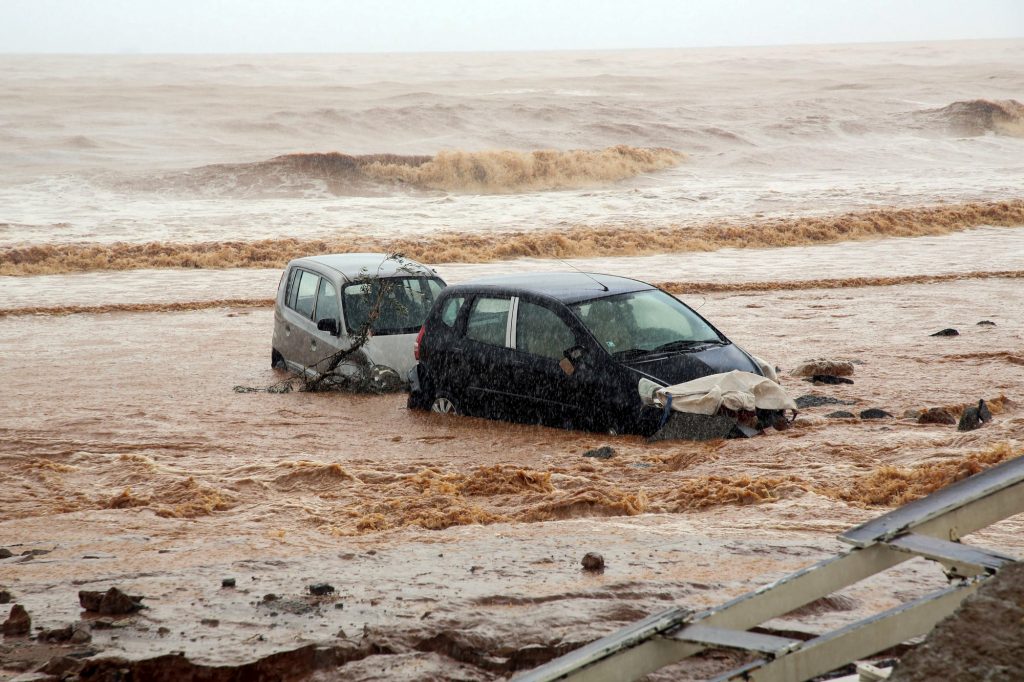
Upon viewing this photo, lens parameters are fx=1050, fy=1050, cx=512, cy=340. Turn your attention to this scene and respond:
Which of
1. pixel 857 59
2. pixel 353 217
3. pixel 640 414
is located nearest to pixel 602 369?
pixel 640 414

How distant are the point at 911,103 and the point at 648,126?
1087 inches

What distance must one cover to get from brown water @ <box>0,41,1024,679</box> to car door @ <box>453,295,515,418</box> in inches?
8.9

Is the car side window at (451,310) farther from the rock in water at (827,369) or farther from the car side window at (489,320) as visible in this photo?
the rock in water at (827,369)

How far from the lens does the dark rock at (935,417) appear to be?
30.3ft

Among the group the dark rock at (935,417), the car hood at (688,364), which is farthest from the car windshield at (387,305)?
the dark rock at (935,417)

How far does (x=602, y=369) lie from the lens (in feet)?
28.8

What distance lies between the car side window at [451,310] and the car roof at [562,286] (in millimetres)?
98

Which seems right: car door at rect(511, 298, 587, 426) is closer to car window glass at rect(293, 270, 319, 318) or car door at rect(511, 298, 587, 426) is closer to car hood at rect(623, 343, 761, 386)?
car hood at rect(623, 343, 761, 386)

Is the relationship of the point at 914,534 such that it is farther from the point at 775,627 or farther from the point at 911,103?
the point at 911,103

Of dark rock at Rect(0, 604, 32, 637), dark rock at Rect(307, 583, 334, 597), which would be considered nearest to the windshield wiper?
dark rock at Rect(307, 583, 334, 597)

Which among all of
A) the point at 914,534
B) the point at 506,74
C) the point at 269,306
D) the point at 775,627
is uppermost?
the point at 506,74

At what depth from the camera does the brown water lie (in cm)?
483

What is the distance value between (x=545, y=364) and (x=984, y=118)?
249ft

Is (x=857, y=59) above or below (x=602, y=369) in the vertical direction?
above
